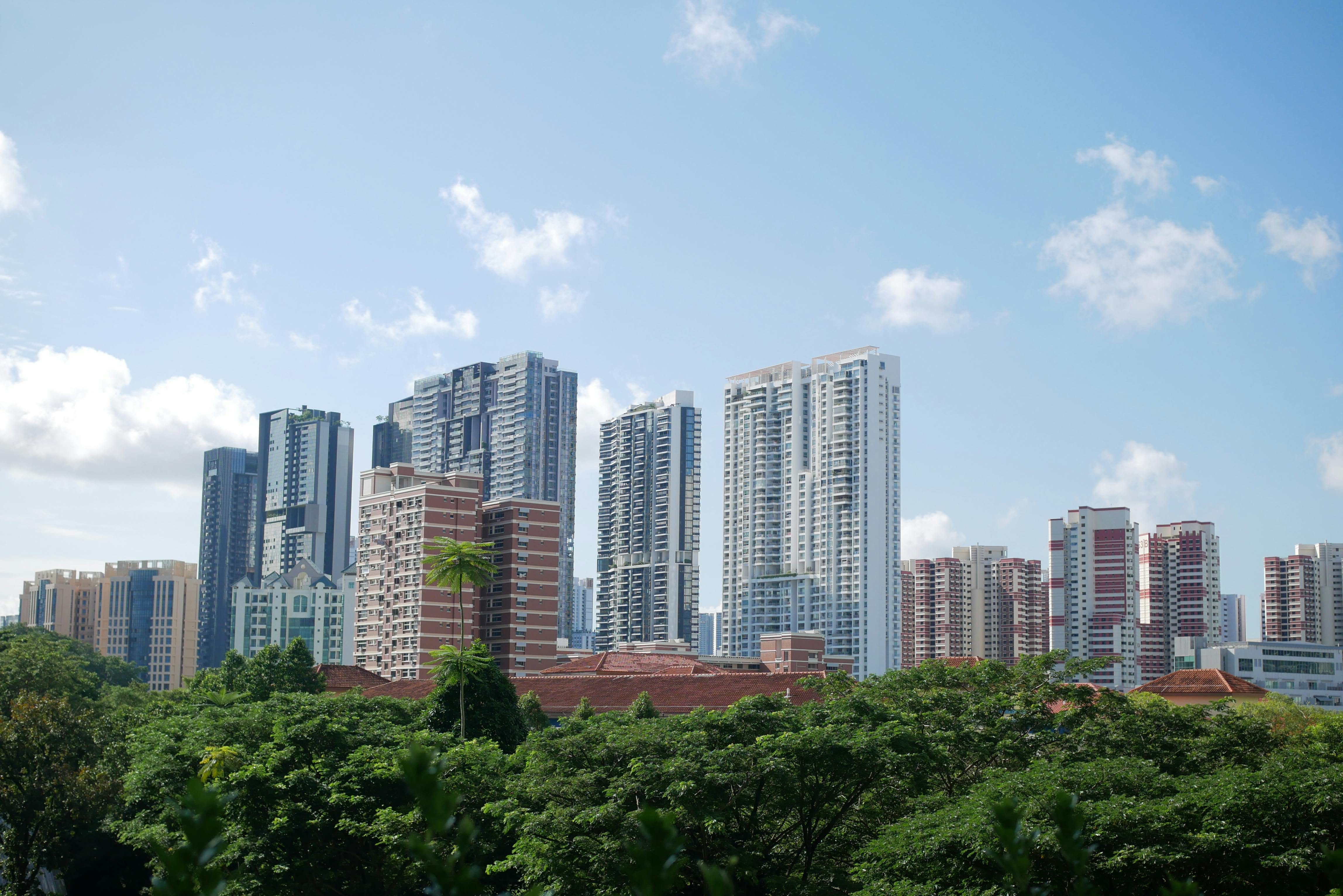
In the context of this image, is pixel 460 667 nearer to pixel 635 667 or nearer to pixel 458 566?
pixel 458 566

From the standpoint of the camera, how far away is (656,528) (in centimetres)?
13575

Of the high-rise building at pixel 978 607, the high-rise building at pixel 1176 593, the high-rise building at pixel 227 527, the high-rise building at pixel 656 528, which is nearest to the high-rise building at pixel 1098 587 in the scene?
the high-rise building at pixel 1176 593

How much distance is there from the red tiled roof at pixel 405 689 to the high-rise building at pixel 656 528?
73453mm

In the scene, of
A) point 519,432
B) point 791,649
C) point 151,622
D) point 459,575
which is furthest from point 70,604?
point 459,575

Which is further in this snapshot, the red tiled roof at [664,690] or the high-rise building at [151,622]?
the high-rise building at [151,622]

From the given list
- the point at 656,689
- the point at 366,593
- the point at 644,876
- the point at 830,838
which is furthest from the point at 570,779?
the point at 366,593

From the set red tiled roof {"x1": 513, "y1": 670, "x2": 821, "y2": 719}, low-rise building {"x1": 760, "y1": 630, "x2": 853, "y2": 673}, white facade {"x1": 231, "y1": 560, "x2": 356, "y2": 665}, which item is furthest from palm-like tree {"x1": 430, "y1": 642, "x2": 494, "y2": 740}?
white facade {"x1": 231, "y1": 560, "x2": 356, "y2": 665}

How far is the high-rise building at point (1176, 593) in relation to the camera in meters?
118

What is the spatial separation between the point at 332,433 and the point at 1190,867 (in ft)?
514

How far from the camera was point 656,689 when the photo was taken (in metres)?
51.0

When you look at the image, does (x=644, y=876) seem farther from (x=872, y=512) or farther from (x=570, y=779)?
(x=872, y=512)

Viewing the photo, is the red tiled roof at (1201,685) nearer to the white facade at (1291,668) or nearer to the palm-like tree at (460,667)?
the white facade at (1291,668)

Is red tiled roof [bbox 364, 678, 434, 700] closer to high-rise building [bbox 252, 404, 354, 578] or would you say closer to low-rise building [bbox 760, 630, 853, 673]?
low-rise building [bbox 760, 630, 853, 673]

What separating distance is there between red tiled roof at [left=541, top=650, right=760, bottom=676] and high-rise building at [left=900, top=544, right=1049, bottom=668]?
6769 centimetres
